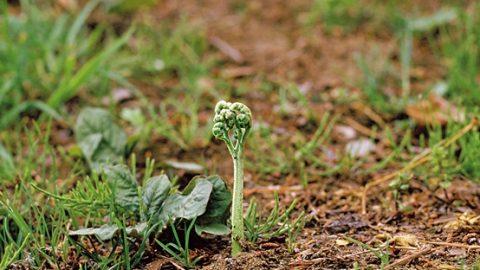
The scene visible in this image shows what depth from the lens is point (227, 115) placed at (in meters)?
1.95

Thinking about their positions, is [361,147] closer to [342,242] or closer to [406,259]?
[342,242]

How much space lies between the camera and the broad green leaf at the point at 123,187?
2.19 meters

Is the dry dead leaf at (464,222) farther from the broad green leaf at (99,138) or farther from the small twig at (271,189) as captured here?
the broad green leaf at (99,138)

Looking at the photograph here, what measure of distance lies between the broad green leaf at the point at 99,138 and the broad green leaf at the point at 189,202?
2.23 ft

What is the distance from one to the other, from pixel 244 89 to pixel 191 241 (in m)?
1.51

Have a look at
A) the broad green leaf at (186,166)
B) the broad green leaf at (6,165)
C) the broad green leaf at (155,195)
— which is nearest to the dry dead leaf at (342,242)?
the broad green leaf at (155,195)

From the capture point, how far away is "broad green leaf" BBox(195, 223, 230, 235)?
207 centimetres

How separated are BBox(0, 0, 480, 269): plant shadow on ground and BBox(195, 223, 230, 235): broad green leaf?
7 cm

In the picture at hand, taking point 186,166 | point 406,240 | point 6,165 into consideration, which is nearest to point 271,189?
point 186,166

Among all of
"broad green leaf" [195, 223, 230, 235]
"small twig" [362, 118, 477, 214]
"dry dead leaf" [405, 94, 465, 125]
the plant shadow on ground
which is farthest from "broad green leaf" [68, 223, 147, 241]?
"dry dead leaf" [405, 94, 465, 125]

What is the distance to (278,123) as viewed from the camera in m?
3.28

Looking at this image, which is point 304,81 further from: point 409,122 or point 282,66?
point 409,122

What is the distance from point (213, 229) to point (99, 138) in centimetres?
86

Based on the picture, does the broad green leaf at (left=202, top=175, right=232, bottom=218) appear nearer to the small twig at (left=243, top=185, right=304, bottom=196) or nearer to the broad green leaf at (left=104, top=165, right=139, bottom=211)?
the broad green leaf at (left=104, top=165, right=139, bottom=211)
